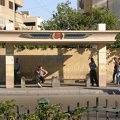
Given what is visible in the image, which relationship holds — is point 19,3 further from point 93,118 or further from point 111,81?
point 93,118

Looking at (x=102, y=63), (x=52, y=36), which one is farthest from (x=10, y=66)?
(x=102, y=63)

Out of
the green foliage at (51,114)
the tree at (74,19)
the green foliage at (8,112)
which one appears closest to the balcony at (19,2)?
the tree at (74,19)

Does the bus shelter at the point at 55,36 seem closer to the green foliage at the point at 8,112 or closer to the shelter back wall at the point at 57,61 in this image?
the shelter back wall at the point at 57,61

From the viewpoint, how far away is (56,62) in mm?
27828

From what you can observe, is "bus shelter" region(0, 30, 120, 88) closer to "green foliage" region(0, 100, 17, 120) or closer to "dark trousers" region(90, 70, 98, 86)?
"dark trousers" region(90, 70, 98, 86)

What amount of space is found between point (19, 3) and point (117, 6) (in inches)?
1023

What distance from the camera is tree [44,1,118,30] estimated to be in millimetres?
35653

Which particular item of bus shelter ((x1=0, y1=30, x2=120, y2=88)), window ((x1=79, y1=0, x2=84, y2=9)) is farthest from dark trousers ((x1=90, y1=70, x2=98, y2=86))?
window ((x1=79, y1=0, x2=84, y2=9))

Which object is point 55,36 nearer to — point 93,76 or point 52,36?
point 52,36

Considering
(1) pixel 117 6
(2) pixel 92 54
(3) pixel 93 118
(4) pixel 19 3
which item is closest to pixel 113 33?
(2) pixel 92 54

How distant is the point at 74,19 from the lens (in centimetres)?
3609

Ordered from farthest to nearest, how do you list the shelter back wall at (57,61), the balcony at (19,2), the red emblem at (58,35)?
1. the balcony at (19,2)
2. the shelter back wall at (57,61)
3. the red emblem at (58,35)

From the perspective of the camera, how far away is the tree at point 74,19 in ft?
117

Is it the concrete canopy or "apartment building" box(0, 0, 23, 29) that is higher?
"apartment building" box(0, 0, 23, 29)
